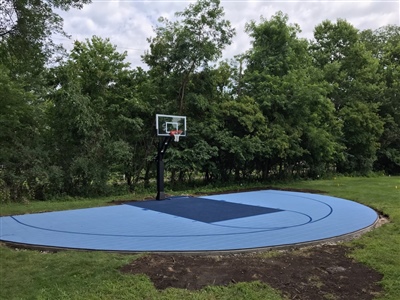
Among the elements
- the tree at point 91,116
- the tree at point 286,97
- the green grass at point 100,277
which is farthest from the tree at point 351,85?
the green grass at point 100,277

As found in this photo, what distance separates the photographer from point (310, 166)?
16188 mm

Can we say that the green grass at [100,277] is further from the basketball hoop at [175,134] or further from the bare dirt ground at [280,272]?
the basketball hoop at [175,134]

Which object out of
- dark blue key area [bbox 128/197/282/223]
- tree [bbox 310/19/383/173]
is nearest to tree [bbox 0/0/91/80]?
dark blue key area [bbox 128/197/282/223]

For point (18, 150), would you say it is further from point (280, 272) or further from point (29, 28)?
point (280, 272)

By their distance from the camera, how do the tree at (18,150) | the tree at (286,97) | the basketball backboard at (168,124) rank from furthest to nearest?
the tree at (286,97) → the basketball backboard at (168,124) → the tree at (18,150)

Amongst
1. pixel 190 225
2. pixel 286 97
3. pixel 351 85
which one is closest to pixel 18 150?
pixel 190 225

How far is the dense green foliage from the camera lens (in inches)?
346

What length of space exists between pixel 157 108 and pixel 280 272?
334 inches

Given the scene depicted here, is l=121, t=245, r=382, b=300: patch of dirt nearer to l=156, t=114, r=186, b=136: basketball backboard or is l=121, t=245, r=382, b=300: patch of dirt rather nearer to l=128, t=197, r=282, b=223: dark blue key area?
l=128, t=197, r=282, b=223: dark blue key area

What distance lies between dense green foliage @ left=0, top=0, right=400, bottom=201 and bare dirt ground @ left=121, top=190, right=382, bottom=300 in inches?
130

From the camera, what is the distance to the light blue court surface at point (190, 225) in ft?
16.0

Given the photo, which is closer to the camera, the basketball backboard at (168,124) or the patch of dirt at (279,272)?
the patch of dirt at (279,272)

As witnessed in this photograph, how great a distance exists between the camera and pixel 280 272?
3.66m

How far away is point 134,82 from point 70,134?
2.82 m
